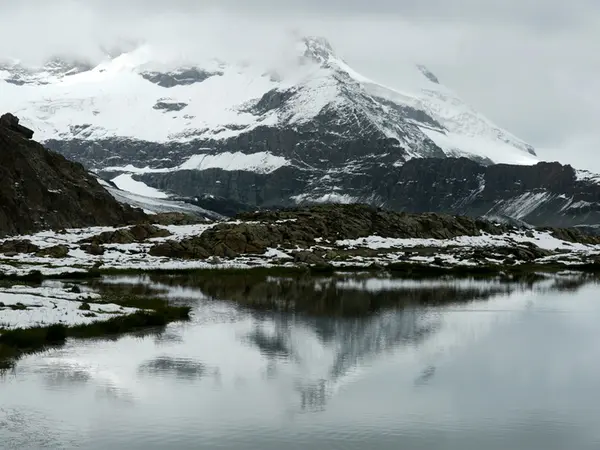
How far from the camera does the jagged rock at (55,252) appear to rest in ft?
365

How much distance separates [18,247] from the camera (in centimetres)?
11638

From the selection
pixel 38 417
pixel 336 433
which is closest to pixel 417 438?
pixel 336 433

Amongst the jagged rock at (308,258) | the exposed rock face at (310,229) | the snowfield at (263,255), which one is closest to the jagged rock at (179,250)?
the exposed rock face at (310,229)

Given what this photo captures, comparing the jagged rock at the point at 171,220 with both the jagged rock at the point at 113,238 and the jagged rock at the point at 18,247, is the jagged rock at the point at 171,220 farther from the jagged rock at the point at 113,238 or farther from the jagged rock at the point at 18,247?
the jagged rock at the point at 18,247

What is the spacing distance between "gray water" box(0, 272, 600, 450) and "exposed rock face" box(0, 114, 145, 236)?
333ft

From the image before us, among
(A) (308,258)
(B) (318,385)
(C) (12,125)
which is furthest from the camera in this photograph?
(C) (12,125)

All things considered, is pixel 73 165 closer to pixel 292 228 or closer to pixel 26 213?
pixel 26 213

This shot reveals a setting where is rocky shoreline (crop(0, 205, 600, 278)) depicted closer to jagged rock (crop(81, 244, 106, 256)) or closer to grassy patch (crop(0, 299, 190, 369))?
jagged rock (crop(81, 244, 106, 256))

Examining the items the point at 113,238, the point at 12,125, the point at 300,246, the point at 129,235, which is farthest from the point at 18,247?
the point at 12,125

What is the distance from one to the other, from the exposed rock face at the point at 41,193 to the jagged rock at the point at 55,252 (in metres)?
30.1

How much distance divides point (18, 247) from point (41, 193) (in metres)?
45.4

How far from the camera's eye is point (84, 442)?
84.3ft

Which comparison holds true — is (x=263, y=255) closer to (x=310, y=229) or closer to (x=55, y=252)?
(x=310, y=229)

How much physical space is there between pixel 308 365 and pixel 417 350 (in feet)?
23.4
